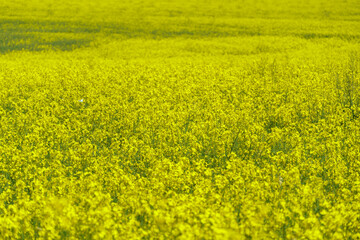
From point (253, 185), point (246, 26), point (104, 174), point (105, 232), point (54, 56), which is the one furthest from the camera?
point (246, 26)

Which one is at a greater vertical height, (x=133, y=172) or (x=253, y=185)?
(x=253, y=185)

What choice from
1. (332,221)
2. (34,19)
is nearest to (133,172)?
(332,221)

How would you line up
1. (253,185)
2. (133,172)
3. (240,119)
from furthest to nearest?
(240,119), (133,172), (253,185)

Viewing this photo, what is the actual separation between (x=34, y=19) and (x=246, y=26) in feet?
60.0

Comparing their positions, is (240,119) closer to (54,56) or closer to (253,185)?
(253,185)

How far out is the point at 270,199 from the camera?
5574mm

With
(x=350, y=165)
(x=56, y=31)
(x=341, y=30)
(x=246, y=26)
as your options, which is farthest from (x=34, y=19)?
(x=350, y=165)

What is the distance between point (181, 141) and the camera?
26.9ft

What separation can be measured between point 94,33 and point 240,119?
24.3 metres

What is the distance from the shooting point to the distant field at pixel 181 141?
179 inches

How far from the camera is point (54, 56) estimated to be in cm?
2344

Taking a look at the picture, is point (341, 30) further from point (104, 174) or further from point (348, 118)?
point (104, 174)

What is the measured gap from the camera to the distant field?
4535 millimetres

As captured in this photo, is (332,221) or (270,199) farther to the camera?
(270,199)
